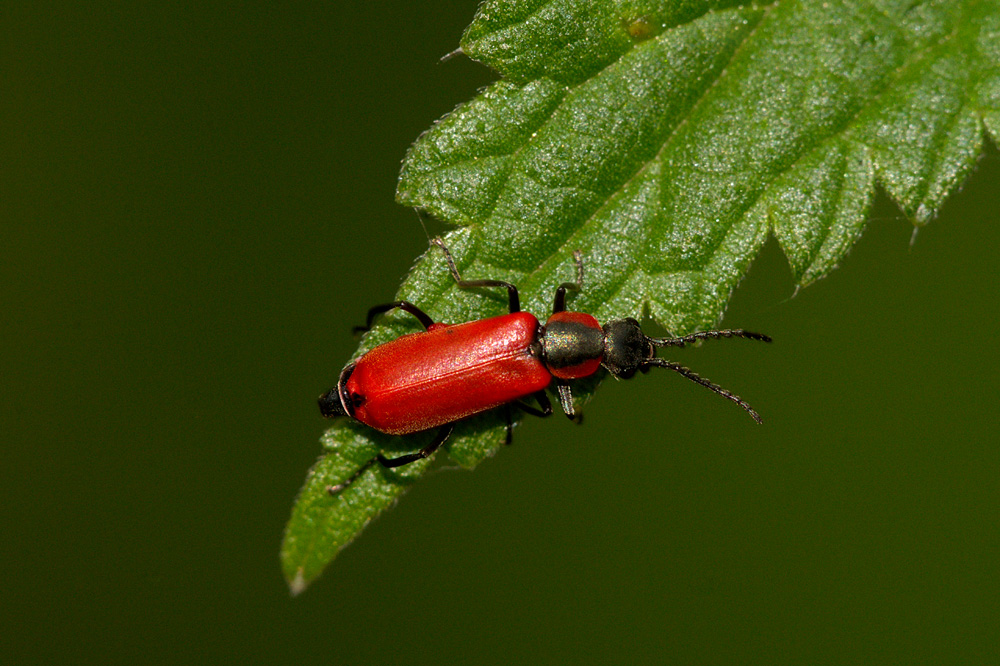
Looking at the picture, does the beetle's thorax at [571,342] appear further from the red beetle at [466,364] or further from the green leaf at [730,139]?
the green leaf at [730,139]

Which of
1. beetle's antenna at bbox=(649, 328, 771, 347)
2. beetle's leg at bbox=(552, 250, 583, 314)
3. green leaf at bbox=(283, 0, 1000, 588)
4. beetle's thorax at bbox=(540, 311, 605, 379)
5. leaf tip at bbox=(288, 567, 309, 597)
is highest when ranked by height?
green leaf at bbox=(283, 0, 1000, 588)

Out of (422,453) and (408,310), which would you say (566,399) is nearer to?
(422,453)

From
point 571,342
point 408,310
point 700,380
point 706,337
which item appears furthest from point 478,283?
point 700,380

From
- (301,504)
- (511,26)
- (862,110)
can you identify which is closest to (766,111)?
(862,110)

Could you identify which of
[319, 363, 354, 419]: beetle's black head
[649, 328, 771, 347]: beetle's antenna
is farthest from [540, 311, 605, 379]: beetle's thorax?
[319, 363, 354, 419]: beetle's black head

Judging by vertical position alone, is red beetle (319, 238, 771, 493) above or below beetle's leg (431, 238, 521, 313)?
below

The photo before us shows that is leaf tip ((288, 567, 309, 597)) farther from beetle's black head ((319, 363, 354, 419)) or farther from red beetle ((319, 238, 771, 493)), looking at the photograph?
beetle's black head ((319, 363, 354, 419))

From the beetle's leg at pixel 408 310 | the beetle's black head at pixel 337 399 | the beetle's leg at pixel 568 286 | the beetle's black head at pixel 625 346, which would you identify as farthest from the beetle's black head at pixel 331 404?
the beetle's black head at pixel 625 346
